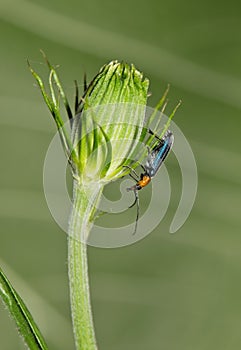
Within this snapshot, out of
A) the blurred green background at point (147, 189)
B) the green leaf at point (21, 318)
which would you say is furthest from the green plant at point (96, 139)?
the blurred green background at point (147, 189)

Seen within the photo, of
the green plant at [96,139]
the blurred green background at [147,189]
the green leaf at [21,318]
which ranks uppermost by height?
the blurred green background at [147,189]

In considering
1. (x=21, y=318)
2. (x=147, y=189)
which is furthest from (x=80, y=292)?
(x=147, y=189)

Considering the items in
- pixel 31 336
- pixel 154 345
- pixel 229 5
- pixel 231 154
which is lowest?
pixel 31 336

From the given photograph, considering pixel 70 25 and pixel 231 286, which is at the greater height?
pixel 70 25

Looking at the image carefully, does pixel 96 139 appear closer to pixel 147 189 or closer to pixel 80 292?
pixel 80 292

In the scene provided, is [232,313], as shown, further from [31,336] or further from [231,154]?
[31,336]

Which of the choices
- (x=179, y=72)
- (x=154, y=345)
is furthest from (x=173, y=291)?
(x=179, y=72)

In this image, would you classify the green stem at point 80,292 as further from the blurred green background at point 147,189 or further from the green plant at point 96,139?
the blurred green background at point 147,189
